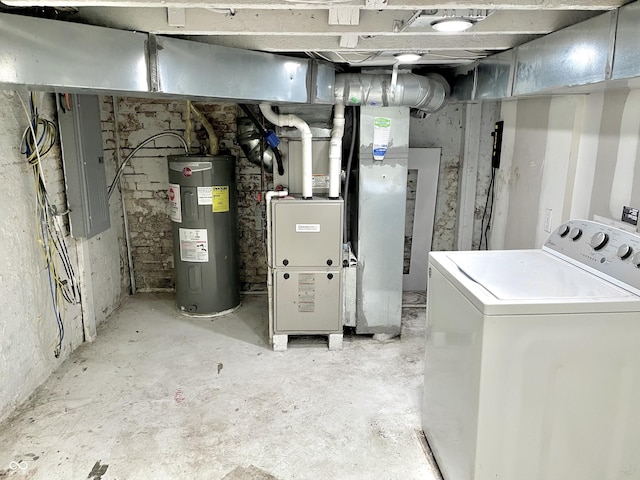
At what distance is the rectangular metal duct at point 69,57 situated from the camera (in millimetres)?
1715

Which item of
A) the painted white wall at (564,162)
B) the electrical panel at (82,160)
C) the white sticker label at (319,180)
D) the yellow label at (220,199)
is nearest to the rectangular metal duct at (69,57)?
the electrical panel at (82,160)

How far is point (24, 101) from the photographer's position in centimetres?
271

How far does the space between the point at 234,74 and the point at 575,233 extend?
174 centimetres

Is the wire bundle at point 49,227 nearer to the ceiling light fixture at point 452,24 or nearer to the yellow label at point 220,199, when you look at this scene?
the yellow label at point 220,199

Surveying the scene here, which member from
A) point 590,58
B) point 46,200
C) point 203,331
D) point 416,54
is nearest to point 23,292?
point 46,200

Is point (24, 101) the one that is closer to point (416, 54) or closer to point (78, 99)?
point (78, 99)

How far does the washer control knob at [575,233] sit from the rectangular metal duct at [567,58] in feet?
2.02

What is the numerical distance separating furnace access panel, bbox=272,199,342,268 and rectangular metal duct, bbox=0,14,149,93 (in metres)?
1.34

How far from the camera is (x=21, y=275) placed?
106 inches

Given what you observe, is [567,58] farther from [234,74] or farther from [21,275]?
[21,275]

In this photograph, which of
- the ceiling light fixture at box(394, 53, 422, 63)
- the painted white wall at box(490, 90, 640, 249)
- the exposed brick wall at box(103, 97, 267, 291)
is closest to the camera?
the painted white wall at box(490, 90, 640, 249)

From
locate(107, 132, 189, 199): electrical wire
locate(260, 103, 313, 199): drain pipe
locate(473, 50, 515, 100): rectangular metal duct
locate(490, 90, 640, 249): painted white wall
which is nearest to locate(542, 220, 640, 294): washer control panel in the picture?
locate(490, 90, 640, 249): painted white wall

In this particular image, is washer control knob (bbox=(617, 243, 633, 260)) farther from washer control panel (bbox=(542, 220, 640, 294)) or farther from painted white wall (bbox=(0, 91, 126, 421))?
painted white wall (bbox=(0, 91, 126, 421))

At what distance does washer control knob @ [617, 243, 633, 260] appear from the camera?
1805mm
